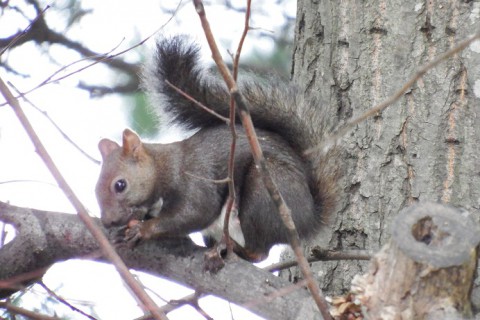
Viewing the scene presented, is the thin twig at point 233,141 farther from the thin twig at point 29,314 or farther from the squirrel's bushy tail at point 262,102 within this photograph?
the squirrel's bushy tail at point 262,102

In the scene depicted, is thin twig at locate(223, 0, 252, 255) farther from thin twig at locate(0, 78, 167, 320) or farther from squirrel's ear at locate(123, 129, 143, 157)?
squirrel's ear at locate(123, 129, 143, 157)

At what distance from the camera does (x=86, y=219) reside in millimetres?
1278

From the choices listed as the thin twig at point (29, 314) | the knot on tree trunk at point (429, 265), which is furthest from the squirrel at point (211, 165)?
the knot on tree trunk at point (429, 265)

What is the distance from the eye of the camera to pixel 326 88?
7.39 ft

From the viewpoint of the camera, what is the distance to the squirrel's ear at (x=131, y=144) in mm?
2229

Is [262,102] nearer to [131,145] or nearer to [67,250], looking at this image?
[131,145]

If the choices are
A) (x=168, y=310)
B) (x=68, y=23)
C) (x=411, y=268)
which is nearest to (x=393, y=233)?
(x=411, y=268)

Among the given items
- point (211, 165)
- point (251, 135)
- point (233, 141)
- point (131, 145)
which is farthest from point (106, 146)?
point (251, 135)

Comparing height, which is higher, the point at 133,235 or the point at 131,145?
the point at 131,145

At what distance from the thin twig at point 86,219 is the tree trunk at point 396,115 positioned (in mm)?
898

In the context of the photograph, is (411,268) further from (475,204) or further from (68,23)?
(68,23)

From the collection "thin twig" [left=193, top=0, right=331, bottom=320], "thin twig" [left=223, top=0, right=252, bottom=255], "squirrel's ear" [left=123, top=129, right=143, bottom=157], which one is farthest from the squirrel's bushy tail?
"thin twig" [left=193, top=0, right=331, bottom=320]

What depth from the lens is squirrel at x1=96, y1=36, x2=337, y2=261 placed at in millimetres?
2092

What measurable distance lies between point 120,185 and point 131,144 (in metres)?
0.14
